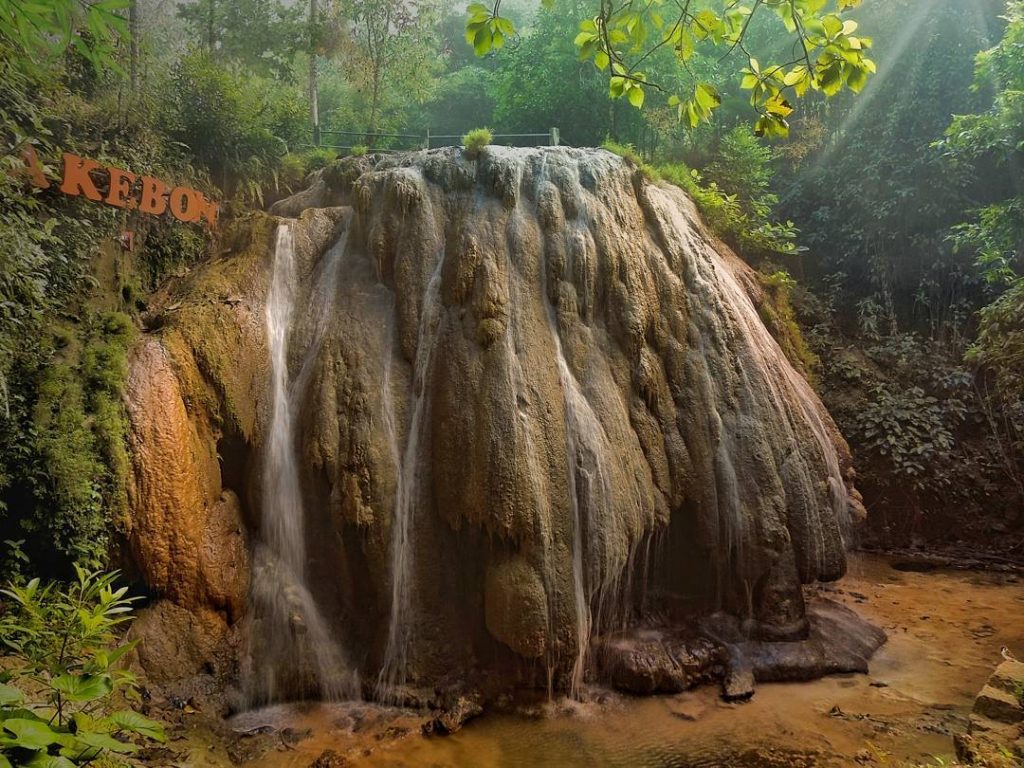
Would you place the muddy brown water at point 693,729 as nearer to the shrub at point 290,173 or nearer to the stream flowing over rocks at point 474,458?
the stream flowing over rocks at point 474,458

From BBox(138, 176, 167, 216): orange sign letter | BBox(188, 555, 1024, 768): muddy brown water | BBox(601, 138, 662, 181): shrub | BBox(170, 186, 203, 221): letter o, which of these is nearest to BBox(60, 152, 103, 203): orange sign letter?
BBox(138, 176, 167, 216): orange sign letter

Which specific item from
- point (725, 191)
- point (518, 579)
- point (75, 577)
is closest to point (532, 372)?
point (518, 579)

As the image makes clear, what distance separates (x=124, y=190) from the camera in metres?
7.65

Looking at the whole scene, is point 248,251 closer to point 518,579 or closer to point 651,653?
point 518,579

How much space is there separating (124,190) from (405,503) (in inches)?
197

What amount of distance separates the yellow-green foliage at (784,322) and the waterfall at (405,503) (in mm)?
5473

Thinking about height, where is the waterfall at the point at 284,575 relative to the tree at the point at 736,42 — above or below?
below

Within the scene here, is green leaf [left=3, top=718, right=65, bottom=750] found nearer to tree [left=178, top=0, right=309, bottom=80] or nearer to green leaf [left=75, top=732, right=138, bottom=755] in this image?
green leaf [left=75, top=732, right=138, bottom=755]

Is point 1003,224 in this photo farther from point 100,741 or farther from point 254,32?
point 254,32

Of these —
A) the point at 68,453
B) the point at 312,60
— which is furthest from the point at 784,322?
the point at 312,60

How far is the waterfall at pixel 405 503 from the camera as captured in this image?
6.41 metres

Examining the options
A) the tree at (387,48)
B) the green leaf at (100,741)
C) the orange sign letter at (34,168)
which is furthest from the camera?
the tree at (387,48)

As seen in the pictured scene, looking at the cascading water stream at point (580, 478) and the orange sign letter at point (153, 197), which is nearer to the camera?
the cascading water stream at point (580, 478)

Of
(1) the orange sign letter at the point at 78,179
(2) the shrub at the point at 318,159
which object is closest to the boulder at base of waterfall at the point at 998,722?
(1) the orange sign letter at the point at 78,179
